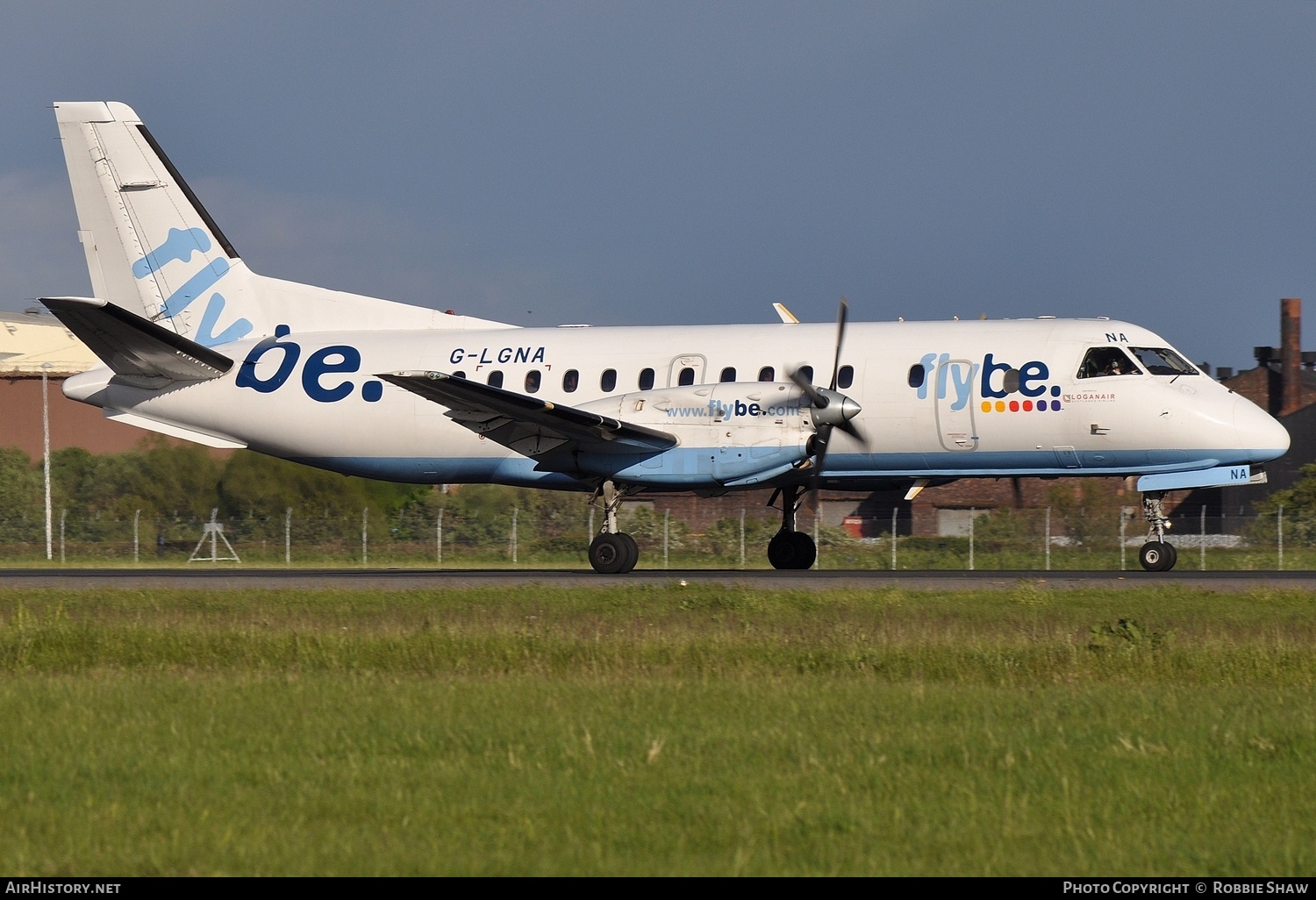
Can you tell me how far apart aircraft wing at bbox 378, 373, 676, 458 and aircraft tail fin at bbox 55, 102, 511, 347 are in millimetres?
4837

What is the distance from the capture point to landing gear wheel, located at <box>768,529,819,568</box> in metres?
25.6

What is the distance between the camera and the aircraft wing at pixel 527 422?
70.2 ft

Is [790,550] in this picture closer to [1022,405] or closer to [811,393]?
[811,393]

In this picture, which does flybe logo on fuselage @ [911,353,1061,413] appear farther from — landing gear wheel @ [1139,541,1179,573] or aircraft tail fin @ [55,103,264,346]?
aircraft tail fin @ [55,103,264,346]

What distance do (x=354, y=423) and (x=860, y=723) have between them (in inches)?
703

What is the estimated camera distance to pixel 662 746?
340 inches

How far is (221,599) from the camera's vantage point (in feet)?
62.7

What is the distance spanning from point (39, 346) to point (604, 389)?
6125 cm

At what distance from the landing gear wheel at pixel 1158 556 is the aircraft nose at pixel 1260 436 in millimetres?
2003

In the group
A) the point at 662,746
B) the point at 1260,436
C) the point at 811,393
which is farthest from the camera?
the point at 811,393

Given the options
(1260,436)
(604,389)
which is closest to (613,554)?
(604,389)

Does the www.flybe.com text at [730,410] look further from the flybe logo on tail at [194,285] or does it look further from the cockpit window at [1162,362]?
the flybe logo on tail at [194,285]

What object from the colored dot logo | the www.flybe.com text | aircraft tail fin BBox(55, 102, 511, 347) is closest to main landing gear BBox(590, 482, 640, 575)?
the www.flybe.com text

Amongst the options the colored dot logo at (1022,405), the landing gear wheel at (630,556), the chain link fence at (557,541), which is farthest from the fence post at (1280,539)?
the landing gear wheel at (630,556)
